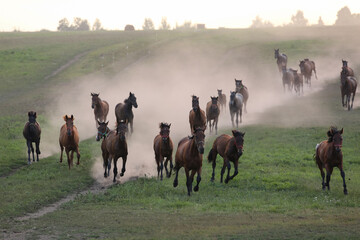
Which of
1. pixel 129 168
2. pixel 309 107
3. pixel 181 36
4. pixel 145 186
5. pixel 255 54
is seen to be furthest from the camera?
pixel 181 36

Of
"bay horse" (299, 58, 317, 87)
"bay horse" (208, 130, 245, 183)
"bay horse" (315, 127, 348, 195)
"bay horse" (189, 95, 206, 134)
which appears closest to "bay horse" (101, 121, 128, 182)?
"bay horse" (208, 130, 245, 183)

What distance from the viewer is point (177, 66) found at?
247 feet

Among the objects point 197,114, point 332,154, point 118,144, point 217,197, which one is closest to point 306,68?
point 197,114

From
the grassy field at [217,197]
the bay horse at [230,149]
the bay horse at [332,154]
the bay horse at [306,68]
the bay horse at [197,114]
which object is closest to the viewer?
the grassy field at [217,197]

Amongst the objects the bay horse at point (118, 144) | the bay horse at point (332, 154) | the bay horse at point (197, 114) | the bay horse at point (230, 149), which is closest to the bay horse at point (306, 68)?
the bay horse at point (197, 114)

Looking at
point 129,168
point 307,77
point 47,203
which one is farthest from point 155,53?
point 47,203

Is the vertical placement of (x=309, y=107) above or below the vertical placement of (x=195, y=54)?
below

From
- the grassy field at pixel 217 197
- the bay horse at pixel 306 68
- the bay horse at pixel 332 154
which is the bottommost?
the grassy field at pixel 217 197

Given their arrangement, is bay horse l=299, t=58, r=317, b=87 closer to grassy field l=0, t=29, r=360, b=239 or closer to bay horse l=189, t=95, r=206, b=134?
grassy field l=0, t=29, r=360, b=239

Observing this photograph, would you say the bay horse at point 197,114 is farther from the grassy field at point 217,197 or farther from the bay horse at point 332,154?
the bay horse at point 332,154

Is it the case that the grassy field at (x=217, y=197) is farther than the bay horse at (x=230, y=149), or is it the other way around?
the bay horse at (x=230, y=149)

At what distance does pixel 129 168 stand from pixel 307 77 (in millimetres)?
32938

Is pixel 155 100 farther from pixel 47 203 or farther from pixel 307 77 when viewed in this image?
pixel 47 203

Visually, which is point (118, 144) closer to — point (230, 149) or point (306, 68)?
point (230, 149)
